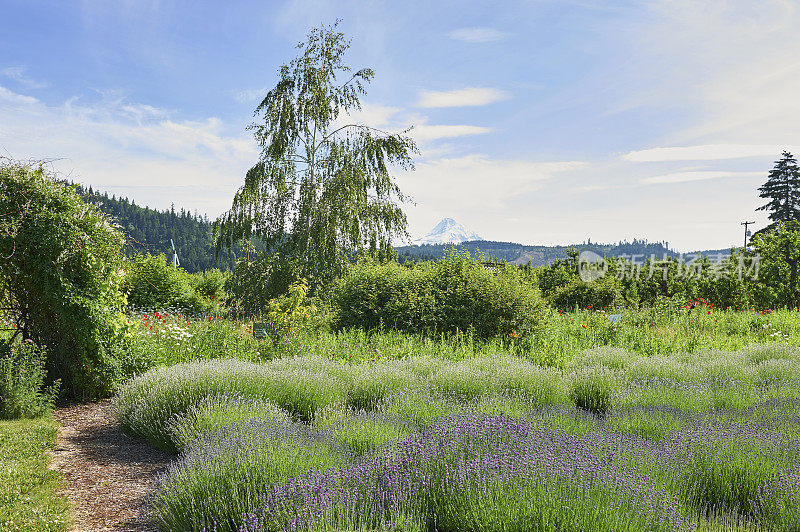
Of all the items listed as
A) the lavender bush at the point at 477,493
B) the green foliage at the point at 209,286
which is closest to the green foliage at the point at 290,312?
the lavender bush at the point at 477,493

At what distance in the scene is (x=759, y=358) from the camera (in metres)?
7.57

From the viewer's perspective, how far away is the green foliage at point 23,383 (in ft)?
18.5

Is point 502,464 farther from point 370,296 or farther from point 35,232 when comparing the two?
point 370,296

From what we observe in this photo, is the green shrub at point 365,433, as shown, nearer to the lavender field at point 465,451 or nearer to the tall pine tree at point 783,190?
the lavender field at point 465,451

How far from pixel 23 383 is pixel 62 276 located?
1313 mm

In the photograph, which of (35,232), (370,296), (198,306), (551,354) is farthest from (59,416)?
(198,306)

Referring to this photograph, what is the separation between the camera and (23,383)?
227 inches

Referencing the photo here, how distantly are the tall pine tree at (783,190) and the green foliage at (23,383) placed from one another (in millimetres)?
50338

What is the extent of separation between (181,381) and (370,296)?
16.4 feet

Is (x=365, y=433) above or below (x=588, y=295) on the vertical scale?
below

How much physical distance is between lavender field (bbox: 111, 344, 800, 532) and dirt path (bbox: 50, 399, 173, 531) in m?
0.24

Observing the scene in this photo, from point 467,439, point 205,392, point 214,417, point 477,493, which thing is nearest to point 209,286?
point 205,392

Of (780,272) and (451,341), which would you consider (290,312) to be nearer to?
(451,341)

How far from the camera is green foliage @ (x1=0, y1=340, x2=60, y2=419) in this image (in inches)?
222
